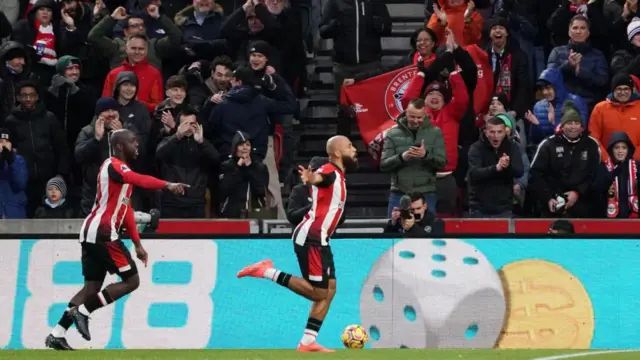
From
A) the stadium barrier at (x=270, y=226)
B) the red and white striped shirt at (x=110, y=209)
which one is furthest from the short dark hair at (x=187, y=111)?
the red and white striped shirt at (x=110, y=209)

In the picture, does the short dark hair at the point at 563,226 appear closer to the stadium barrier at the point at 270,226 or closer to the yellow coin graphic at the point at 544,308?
the stadium barrier at the point at 270,226

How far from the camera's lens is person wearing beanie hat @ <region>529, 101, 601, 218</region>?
16.5 meters

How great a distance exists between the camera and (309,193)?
15945mm

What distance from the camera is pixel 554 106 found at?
17594mm

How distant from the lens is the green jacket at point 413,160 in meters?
16.0

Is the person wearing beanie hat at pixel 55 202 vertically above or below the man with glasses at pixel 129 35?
below

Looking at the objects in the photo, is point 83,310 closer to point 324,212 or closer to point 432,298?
point 324,212

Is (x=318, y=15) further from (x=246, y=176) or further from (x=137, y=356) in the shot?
(x=137, y=356)

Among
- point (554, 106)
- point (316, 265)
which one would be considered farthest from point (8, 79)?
point (554, 106)

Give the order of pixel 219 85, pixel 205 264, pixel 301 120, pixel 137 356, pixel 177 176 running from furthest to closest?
1. pixel 301 120
2. pixel 219 85
3. pixel 177 176
4. pixel 205 264
5. pixel 137 356

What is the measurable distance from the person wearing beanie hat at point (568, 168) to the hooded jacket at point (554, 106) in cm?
92

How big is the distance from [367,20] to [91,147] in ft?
13.3

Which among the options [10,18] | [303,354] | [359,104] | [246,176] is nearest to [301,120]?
[359,104]

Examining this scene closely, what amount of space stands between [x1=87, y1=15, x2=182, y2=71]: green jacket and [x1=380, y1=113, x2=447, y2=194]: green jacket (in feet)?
11.8
